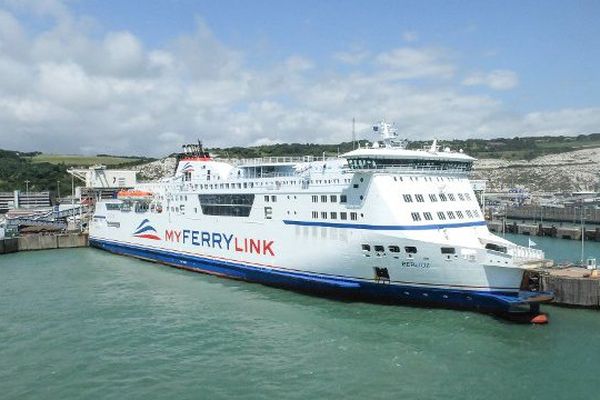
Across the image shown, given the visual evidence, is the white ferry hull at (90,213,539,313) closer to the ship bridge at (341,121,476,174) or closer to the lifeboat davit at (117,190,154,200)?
the ship bridge at (341,121,476,174)

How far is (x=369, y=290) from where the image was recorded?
2067cm

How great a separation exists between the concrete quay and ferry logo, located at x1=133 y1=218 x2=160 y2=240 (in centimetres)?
1111

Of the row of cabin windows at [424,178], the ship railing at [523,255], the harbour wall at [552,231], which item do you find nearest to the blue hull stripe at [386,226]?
the row of cabin windows at [424,178]

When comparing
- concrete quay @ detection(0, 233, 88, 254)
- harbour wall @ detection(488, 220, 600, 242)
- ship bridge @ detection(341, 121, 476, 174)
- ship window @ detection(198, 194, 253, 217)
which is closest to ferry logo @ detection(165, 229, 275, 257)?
ship window @ detection(198, 194, 253, 217)

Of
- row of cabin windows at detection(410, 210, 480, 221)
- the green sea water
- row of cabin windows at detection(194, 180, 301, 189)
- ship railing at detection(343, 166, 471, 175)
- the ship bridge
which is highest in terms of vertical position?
the ship bridge

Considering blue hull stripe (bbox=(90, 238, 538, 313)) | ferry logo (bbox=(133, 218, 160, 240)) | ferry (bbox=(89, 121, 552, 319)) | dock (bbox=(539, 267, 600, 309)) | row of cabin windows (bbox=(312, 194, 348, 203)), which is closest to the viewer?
blue hull stripe (bbox=(90, 238, 538, 313))

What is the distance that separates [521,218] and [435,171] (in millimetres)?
52345

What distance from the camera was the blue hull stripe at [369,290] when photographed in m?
18.4

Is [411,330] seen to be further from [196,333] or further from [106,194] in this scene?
[106,194]

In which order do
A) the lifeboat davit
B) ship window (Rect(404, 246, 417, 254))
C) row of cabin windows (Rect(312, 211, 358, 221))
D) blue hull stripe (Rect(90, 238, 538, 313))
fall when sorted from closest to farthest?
blue hull stripe (Rect(90, 238, 538, 313))
ship window (Rect(404, 246, 417, 254))
row of cabin windows (Rect(312, 211, 358, 221))
the lifeboat davit

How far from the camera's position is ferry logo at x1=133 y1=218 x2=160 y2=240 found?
32812mm

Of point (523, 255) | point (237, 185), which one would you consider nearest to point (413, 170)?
point (523, 255)

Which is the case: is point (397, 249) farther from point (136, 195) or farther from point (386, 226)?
point (136, 195)

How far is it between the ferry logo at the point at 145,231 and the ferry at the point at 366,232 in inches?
169
